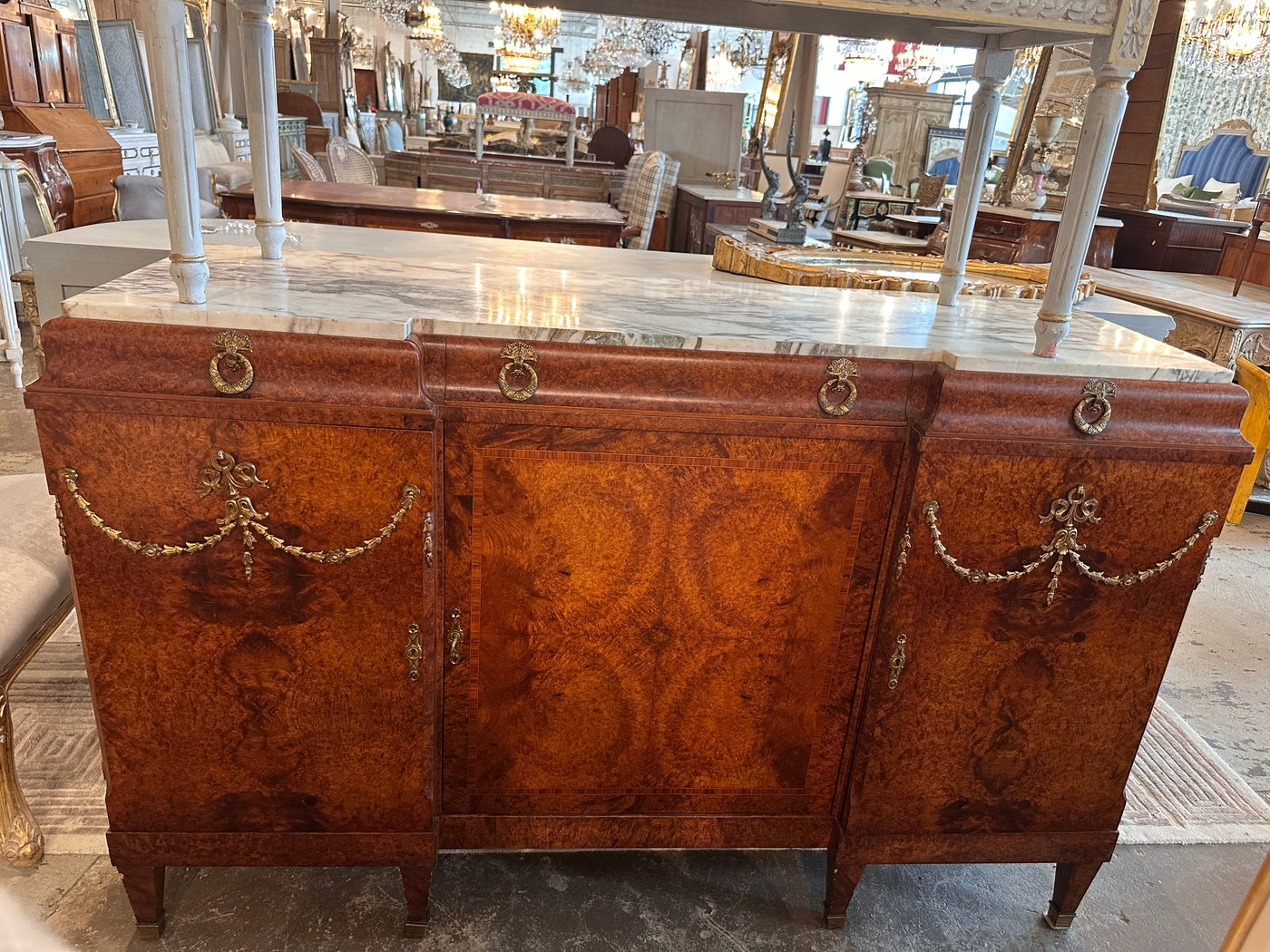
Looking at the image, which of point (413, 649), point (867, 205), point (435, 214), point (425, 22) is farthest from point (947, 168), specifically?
point (413, 649)

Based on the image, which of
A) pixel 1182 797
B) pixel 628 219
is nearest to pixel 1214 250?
pixel 628 219

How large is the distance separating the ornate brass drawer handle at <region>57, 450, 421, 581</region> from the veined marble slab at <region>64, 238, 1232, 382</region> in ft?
0.73

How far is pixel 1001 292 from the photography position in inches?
76.2

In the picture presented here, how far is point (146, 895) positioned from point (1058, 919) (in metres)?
1.75

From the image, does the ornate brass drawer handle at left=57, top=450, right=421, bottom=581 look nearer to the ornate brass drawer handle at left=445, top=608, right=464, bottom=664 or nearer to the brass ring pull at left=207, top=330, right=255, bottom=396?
the brass ring pull at left=207, top=330, right=255, bottom=396

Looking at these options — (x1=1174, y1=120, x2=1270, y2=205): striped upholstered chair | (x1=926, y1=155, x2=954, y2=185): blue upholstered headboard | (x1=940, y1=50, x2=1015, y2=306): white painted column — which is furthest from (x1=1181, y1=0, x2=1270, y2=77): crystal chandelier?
(x1=940, y1=50, x2=1015, y2=306): white painted column

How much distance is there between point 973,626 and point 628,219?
160 inches

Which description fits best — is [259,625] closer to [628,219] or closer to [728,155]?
[628,219]

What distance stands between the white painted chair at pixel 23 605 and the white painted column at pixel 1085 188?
5.88 feet

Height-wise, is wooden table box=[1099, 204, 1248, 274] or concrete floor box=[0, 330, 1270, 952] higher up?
wooden table box=[1099, 204, 1248, 274]

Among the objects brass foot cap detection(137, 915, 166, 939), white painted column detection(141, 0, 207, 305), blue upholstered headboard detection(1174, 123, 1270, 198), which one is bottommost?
brass foot cap detection(137, 915, 166, 939)

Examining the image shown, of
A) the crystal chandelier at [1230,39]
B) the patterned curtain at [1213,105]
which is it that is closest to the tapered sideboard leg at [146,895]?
the crystal chandelier at [1230,39]

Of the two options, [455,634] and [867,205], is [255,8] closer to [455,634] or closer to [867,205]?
[455,634]

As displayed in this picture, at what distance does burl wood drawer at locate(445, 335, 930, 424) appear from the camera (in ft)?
4.31
